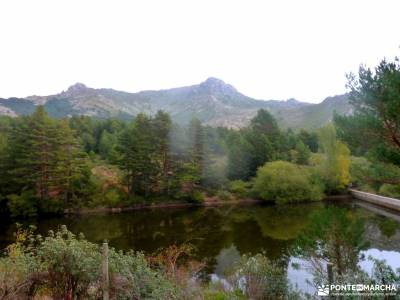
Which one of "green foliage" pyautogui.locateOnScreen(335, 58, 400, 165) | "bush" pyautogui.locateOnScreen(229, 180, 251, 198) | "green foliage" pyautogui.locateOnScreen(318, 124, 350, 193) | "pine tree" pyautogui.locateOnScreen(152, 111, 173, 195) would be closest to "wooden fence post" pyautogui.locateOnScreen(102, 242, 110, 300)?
"green foliage" pyautogui.locateOnScreen(335, 58, 400, 165)

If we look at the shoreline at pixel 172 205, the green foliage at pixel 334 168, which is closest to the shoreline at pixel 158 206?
the shoreline at pixel 172 205

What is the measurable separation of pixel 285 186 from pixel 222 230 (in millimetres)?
14754

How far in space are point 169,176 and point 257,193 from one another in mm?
10062

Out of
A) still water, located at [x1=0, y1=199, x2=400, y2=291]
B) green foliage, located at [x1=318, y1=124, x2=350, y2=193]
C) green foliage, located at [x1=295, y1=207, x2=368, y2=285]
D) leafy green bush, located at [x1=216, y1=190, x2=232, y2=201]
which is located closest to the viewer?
green foliage, located at [x1=295, y1=207, x2=368, y2=285]

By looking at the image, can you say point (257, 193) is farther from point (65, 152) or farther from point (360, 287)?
point (360, 287)

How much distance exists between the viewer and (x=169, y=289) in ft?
19.3

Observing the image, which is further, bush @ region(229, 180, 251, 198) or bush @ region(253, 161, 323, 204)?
bush @ region(229, 180, 251, 198)

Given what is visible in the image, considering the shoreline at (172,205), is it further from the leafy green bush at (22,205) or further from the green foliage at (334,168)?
the leafy green bush at (22,205)

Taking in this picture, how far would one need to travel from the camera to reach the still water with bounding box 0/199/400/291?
55.1ft

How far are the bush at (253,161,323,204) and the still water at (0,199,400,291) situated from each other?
6.14 ft

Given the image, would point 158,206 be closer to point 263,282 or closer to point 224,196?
point 224,196

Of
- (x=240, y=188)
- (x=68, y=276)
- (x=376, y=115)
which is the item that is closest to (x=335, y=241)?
(x=376, y=115)

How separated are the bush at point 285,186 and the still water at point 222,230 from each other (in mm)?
1871

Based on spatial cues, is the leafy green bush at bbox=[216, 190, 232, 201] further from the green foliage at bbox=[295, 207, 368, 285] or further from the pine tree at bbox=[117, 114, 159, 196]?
the green foliage at bbox=[295, 207, 368, 285]
